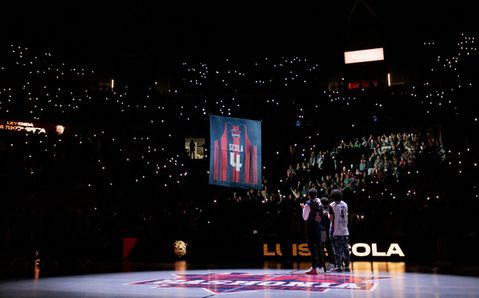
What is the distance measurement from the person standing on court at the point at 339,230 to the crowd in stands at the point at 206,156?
3.86 meters

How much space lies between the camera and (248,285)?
8.64 m

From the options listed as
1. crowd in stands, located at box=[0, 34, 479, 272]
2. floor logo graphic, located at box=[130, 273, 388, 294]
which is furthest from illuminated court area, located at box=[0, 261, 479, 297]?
crowd in stands, located at box=[0, 34, 479, 272]

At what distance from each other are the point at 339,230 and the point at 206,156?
40.3 ft

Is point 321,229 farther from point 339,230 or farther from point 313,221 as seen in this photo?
point 313,221

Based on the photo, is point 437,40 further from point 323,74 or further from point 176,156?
point 176,156

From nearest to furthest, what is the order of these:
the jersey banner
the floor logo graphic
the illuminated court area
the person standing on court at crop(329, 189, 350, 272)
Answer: the illuminated court area, the floor logo graphic, the person standing on court at crop(329, 189, 350, 272), the jersey banner

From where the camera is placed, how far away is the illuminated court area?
24.4ft

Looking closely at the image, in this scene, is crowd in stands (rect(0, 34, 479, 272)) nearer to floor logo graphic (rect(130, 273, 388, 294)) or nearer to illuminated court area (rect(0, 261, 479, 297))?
illuminated court area (rect(0, 261, 479, 297))

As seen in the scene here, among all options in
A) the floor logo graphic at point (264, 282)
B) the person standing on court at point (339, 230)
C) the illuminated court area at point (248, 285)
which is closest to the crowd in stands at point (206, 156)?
the person standing on court at point (339, 230)

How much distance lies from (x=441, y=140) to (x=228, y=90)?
13.1m

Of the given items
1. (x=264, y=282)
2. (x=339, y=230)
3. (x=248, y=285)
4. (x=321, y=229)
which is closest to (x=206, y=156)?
(x=321, y=229)

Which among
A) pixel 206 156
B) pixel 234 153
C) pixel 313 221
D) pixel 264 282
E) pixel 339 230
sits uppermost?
pixel 206 156

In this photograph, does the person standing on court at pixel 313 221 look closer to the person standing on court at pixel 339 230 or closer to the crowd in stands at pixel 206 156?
the person standing on court at pixel 339 230

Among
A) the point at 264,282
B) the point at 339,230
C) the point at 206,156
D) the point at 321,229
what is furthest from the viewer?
the point at 206,156
